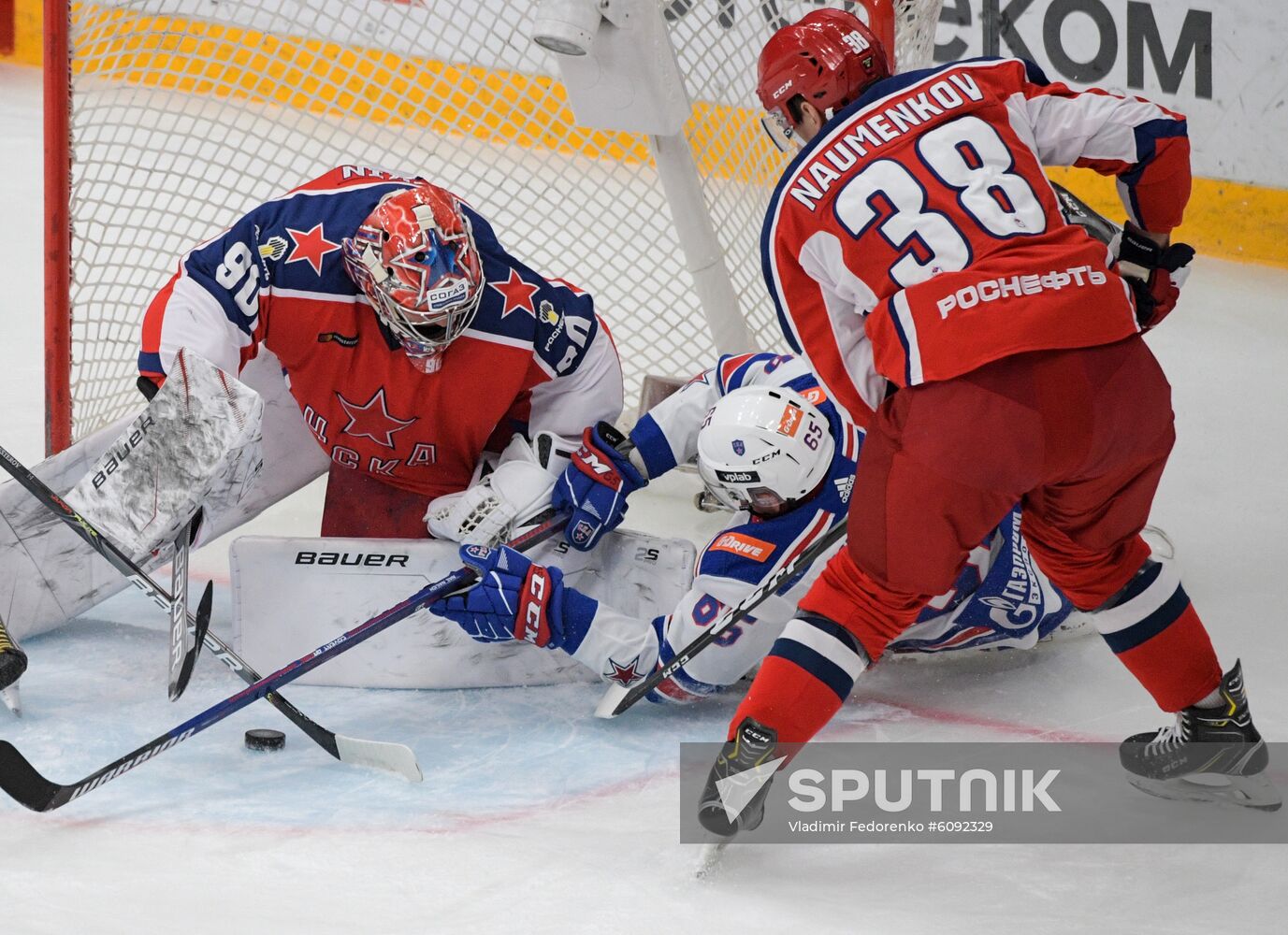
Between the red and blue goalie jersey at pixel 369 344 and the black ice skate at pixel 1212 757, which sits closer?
the black ice skate at pixel 1212 757

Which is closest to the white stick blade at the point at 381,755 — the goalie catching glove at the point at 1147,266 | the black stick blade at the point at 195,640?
the black stick blade at the point at 195,640

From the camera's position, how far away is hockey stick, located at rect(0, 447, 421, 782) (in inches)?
100

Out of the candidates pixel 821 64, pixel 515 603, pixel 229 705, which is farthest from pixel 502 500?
pixel 821 64

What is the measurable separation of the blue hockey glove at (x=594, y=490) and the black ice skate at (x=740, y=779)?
0.78 m

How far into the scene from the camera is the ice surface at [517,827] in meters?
2.16

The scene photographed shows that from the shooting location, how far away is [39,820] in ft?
7.71

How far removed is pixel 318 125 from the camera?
→ 3.83 meters

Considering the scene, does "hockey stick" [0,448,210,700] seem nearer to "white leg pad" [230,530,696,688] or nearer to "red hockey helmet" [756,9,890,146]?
"white leg pad" [230,530,696,688]

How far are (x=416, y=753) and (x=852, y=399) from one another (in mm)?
935

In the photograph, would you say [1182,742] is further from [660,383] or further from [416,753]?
[660,383]

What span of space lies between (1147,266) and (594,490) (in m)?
1.02

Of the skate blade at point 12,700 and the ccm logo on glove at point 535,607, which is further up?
the ccm logo on glove at point 535,607

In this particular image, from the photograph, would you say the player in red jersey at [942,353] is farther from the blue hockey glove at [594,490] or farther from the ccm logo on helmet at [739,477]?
the blue hockey glove at [594,490]

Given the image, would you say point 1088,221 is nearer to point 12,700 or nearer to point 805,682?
point 805,682
